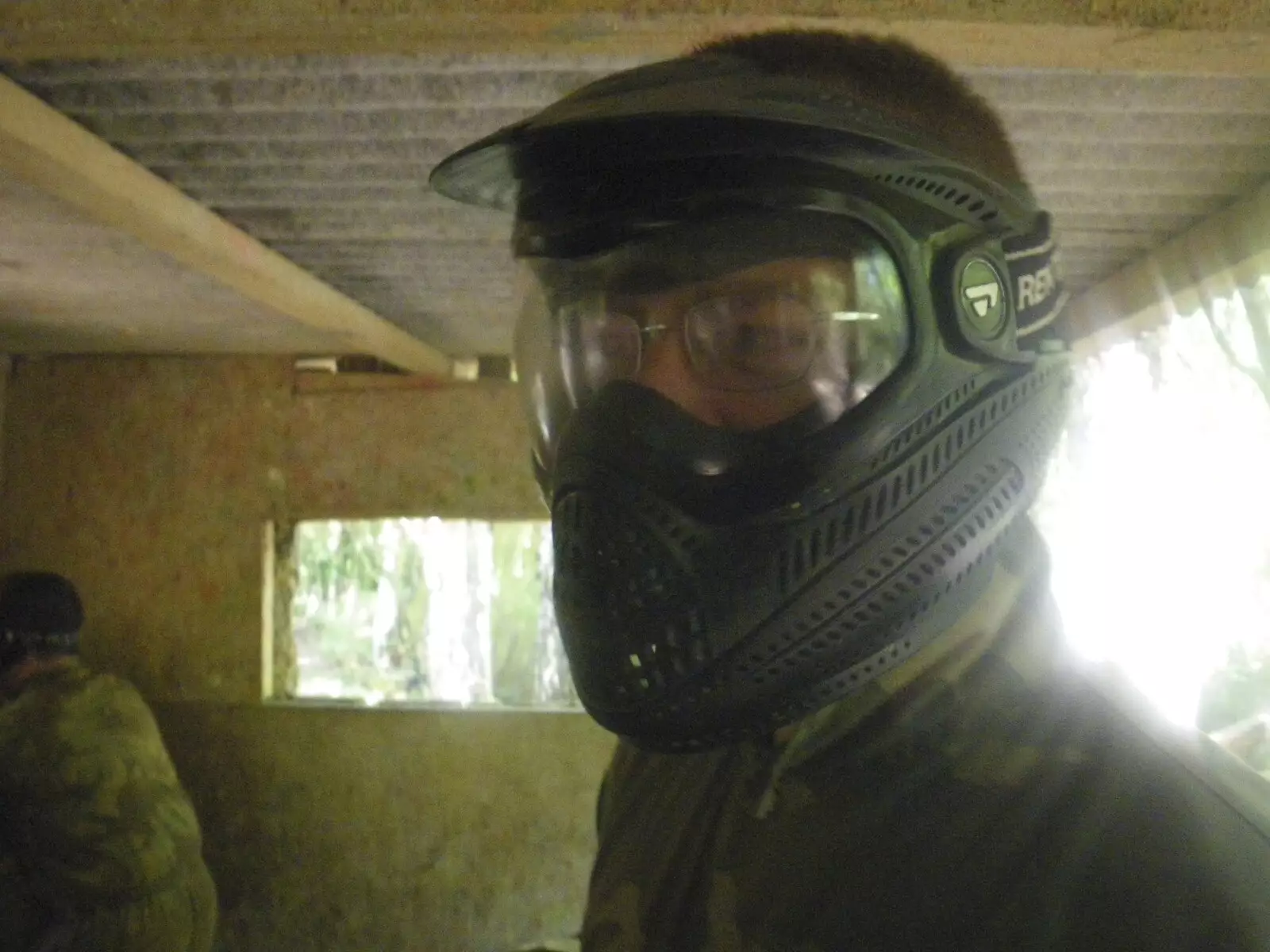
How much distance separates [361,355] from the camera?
3.38 metres

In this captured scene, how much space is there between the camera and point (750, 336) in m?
0.86

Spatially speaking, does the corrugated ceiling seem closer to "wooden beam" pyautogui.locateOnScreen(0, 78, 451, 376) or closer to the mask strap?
"wooden beam" pyautogui.locateOnScreen(0, 78, 451, 376)

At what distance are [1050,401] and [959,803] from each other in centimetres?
39

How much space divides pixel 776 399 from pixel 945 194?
0.23 meters

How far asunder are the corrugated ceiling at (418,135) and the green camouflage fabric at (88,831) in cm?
131

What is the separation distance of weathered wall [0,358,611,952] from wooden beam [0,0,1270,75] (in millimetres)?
2180

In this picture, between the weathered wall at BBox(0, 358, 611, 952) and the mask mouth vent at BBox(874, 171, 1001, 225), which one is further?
the weathered wall at BBox(0, 358, 611, 952)

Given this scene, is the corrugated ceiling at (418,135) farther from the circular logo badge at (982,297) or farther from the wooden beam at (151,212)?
the circular logo badge at (982,297)

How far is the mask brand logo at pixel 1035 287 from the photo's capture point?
0.90 meters

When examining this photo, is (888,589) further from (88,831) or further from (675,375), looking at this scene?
(88,831)

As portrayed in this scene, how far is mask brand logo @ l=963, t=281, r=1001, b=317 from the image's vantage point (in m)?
0.84

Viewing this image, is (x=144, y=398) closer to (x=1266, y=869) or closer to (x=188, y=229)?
(x=188, y=229)

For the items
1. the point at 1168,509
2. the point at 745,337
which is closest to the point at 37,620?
the point at 745,337

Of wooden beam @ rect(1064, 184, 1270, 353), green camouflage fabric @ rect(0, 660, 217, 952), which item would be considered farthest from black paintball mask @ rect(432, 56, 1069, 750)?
green camouflage fabric @ rect(0, 660, 217, 952)
